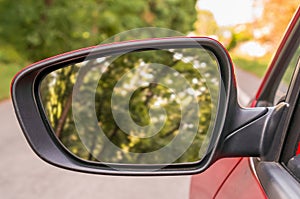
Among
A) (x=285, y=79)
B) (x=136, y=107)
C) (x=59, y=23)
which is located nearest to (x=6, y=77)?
(x=59, y=23)

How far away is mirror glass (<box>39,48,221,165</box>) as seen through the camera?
217 centimetres

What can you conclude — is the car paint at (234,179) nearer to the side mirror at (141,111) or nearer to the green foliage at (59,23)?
the side mirror at (141,111)

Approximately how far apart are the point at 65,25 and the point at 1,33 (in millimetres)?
2584

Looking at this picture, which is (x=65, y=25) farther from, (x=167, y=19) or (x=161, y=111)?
(x=161, y=111)

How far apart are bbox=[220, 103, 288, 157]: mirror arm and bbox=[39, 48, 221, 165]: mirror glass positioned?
1.87 feet

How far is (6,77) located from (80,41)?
553 cm

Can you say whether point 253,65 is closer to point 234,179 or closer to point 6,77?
point 6,77

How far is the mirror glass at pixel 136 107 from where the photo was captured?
2170mm

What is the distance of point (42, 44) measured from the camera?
74.3 ft

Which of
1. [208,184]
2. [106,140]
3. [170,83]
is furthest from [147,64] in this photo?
[208,184]

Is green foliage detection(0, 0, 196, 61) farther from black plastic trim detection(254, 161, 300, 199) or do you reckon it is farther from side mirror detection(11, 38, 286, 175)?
black plastic trim detection(254, 161, 300, 199)

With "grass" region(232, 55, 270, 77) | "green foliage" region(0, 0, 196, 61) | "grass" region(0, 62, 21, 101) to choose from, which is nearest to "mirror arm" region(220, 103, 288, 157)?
"grass" region(0, 62, 21, 101)

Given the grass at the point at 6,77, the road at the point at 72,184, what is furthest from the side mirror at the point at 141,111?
the grass at the point at 6,77

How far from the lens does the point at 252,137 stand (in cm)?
128
